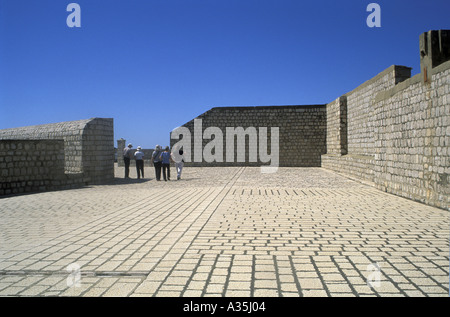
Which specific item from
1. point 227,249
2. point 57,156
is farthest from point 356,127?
point 227,249

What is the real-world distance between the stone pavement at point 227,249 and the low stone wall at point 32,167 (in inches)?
140

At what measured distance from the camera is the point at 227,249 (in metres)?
4.46

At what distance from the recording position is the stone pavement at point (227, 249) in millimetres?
3229

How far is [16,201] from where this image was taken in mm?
9281

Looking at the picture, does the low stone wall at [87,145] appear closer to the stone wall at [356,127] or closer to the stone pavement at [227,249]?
the stone pavement at [227,249]

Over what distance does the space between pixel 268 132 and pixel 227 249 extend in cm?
2076

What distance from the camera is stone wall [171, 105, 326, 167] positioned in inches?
945

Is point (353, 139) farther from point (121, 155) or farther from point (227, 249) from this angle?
point (121, 155)

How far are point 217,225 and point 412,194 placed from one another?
5.20 metres

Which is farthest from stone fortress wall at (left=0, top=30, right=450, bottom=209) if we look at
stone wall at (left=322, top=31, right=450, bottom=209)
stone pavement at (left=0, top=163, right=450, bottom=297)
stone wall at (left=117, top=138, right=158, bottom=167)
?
stone wall at (left=117, top=138, right=158, bottom=167)

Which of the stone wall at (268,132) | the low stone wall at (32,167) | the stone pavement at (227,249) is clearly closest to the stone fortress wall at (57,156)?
the low stone wall at (32,167)

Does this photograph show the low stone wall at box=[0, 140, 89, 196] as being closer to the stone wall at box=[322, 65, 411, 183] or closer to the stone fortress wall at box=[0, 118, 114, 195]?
the stone fortress wall at box=[0, 118, 114, 195]

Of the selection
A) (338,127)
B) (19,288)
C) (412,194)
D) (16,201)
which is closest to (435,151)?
(412,194)

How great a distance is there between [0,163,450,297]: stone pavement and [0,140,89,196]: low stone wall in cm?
356
